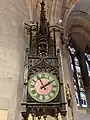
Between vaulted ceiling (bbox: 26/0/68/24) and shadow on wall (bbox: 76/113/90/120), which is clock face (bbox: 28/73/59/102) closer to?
vaulted ceiling (bbox: 26/0/68/24)

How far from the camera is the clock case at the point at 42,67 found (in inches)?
135

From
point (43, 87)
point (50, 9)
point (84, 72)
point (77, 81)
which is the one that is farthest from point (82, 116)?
point (43, 87)

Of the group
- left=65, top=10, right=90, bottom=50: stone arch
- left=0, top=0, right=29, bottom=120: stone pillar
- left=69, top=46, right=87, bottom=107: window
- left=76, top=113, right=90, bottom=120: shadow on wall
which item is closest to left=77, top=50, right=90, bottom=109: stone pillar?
left=69, top=46, right=87, bottom=107: window

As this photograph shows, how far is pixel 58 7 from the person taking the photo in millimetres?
6457

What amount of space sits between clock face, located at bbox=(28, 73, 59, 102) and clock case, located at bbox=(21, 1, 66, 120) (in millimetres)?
54

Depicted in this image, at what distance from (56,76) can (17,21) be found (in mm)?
2196

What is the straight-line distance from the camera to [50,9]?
6.32 metres

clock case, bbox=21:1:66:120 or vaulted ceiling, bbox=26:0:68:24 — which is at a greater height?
vaulted ceiling, bbox=26:0:68:24

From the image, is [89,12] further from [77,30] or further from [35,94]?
[35,94]

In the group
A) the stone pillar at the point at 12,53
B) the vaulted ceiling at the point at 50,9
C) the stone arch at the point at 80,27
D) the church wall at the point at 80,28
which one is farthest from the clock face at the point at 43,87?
the stone arch at the point at 80,27

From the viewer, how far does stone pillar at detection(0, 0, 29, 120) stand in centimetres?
427

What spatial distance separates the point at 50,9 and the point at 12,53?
6.74 feet

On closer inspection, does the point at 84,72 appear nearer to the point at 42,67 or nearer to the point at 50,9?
the point at 50,9

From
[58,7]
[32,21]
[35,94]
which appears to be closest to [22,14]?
[32,21]
